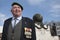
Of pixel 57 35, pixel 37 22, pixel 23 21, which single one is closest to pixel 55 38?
pixel 57 35

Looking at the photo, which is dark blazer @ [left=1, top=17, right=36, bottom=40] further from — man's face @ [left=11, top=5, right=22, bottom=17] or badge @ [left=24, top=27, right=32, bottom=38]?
man's face @ [left=11, top=5, right=22, bottom=17]

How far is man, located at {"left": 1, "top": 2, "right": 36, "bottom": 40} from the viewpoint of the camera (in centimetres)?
350

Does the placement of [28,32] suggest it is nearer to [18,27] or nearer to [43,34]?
[18,27]

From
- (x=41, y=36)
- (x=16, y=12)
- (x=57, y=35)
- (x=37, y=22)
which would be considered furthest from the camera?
(x=57, y=35)

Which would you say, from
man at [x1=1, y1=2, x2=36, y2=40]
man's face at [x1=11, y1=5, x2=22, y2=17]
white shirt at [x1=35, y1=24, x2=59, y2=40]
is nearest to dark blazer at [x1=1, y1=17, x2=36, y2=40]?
man at [x1=1, y1=2, x2=36, y2=40]

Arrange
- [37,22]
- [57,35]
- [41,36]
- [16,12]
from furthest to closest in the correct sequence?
1. [57,35]
2. [37,22]
3. [41,36]
4. [16,12]

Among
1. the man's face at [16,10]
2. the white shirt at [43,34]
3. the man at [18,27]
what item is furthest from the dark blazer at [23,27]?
the white shirt at [43,34]

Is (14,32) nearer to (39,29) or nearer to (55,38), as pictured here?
(39,29)

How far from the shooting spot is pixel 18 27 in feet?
11.6

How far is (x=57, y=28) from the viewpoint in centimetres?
1438

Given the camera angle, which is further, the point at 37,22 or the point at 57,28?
the point at 57,28

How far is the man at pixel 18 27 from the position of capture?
350 centimetres

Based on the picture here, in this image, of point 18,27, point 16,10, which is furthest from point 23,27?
point 16,10

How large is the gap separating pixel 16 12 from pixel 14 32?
33 centimetres
